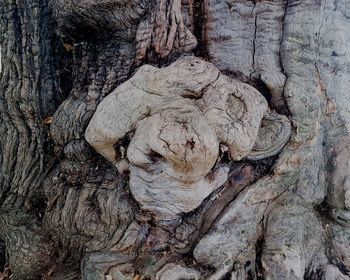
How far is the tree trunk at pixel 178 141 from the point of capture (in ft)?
6.19

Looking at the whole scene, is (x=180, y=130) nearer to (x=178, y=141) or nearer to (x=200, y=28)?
(x=178, y=141)

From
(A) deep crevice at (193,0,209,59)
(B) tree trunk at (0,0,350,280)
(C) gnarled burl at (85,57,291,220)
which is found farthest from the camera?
(A) deep crevice at (193,0,209,59)

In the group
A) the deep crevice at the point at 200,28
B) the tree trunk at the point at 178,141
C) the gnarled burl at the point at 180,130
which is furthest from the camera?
the deep crevice at the point at 200,28

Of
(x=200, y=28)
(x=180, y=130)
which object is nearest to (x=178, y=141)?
(x=180, y=130)

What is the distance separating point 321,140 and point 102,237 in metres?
1.03

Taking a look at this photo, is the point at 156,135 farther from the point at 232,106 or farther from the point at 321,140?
the point at 321,140

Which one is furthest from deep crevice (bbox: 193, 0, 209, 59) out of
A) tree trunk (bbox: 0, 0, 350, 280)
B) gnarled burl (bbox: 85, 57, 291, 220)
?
gnarled burl (bbox: 85, 57, 291, 220)

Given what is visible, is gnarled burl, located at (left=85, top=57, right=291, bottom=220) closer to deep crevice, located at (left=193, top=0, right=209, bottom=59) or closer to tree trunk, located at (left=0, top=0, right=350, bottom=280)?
tree trunk, located at (left=0, top=0, right=350, bottom=280)

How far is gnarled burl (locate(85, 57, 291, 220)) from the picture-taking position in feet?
5.76

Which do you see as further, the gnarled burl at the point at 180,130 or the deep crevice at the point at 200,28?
the deep crevice at the point at 200,28

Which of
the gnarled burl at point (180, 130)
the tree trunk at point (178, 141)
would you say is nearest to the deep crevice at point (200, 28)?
the tree trunk at point (178, 141)

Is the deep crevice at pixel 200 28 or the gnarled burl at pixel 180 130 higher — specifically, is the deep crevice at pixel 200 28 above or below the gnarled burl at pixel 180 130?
above

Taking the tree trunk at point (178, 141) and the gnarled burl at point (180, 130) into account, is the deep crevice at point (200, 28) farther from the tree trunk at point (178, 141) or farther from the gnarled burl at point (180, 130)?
the gnarled burl at point (180, 130)

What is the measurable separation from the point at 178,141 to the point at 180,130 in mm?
41
